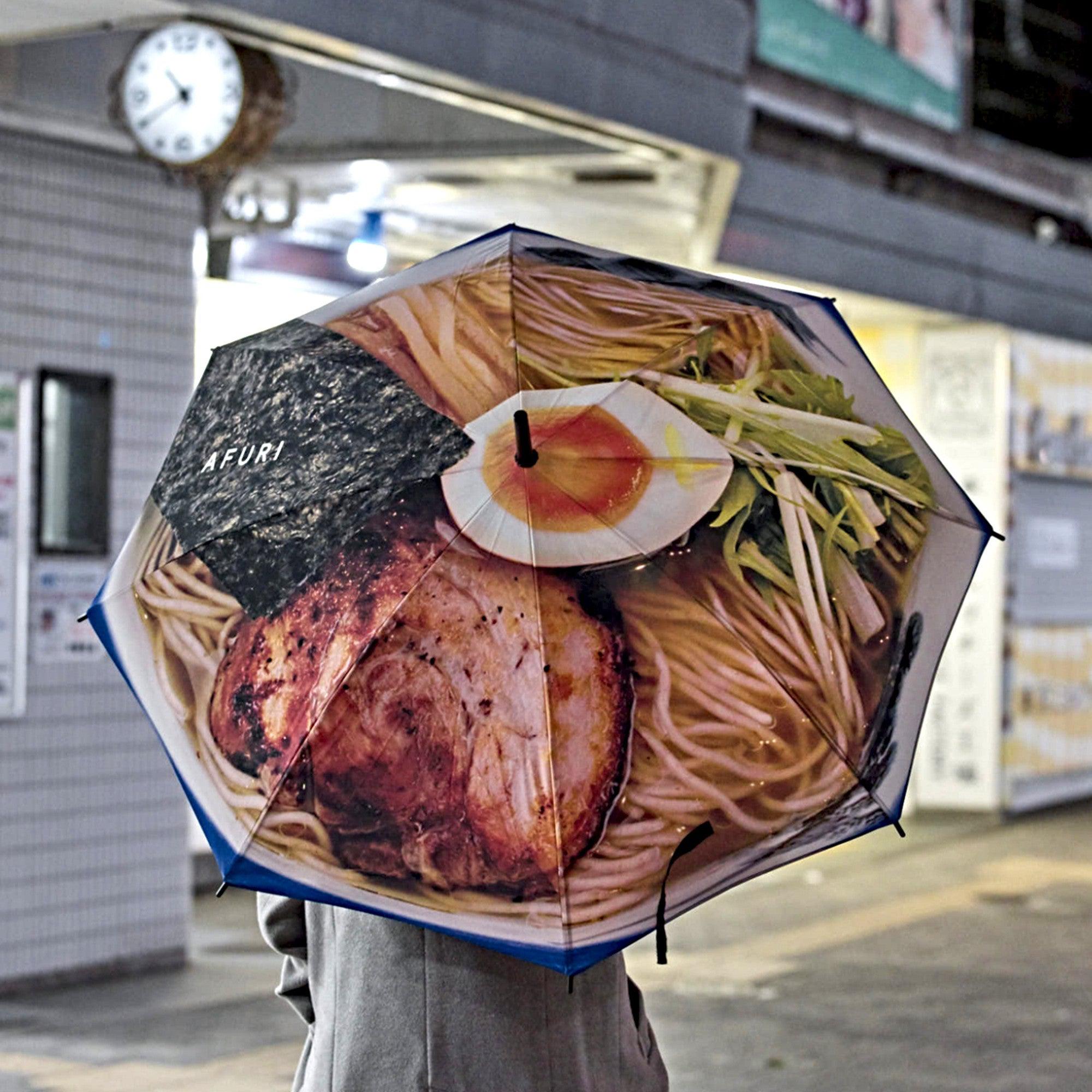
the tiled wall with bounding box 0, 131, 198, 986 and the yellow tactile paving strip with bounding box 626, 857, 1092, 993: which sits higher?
the tiled wall with bounding box 0, 131, 198, 986

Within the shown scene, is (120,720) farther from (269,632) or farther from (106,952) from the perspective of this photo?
(269,632)

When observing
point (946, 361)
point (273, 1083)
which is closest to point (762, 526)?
point (273, 1083)

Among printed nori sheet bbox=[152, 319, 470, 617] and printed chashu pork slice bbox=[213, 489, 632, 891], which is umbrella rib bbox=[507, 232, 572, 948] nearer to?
printed chashu pork slice bbox=[213, 489, 632, 891]

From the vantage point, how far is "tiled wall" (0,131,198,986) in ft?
26.0

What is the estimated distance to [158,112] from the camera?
730 cm

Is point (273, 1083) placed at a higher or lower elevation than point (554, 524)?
lower

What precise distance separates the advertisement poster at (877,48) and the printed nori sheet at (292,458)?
9.97 metres

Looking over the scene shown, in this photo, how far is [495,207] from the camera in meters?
10.9

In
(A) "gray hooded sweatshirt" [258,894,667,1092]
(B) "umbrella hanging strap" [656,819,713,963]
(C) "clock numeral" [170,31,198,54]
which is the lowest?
(A) "gray hooded sweatshirt" [258,894,667,1092]

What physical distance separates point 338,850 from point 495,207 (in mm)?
8713

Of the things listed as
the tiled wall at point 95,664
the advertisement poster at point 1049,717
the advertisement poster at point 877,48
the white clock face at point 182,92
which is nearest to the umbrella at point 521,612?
the white clock face at point 182,92

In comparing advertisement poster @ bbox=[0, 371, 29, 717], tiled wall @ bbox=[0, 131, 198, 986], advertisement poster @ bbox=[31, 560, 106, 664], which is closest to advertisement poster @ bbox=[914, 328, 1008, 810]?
tiled wall @ bbox=[0, 131, 198, 986]

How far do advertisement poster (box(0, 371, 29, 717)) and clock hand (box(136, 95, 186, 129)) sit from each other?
1.28m

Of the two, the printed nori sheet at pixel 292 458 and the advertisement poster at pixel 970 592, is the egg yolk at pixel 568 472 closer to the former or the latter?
the printed nori sheet at pixel 292 458
